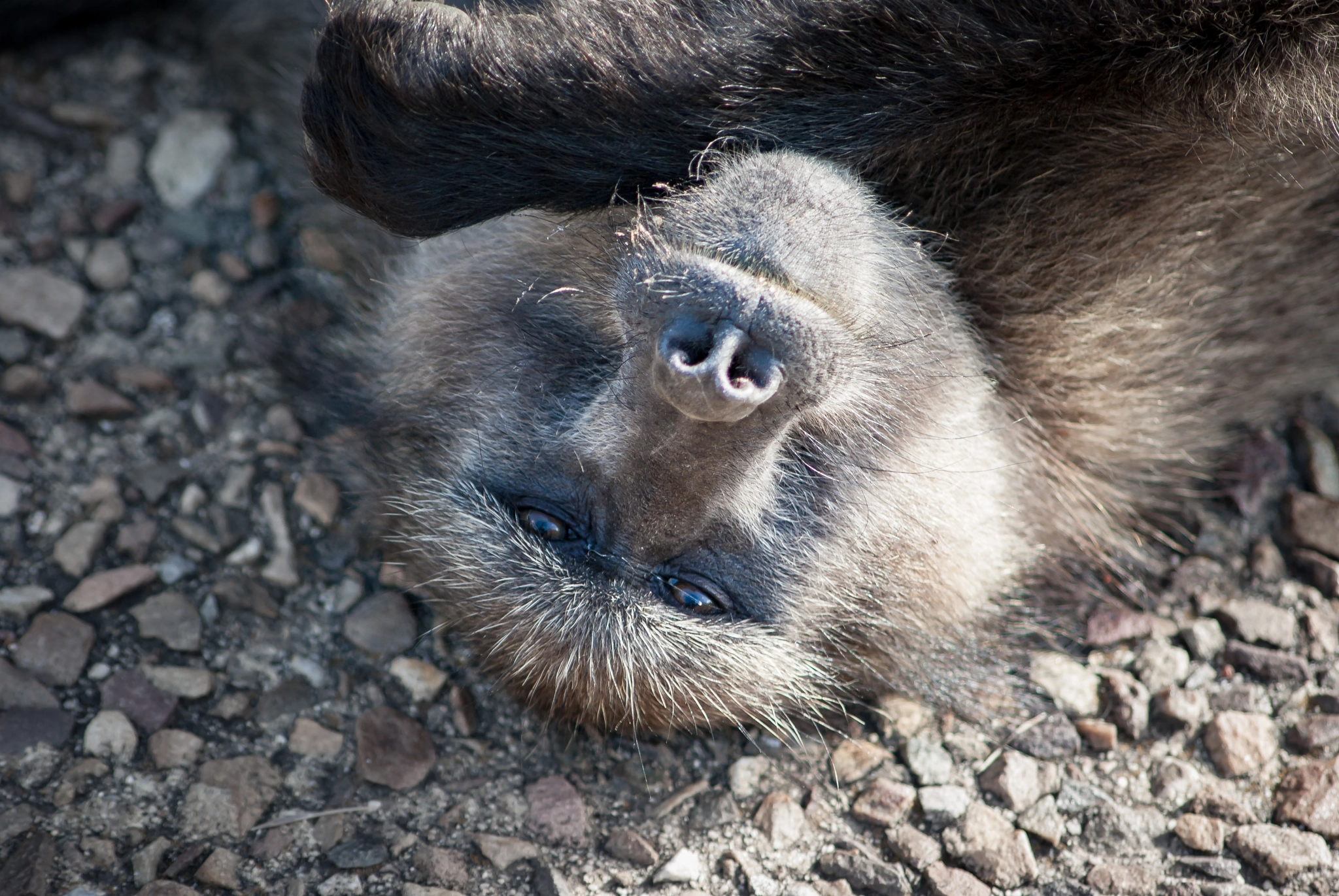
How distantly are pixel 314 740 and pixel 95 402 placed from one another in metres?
1.18

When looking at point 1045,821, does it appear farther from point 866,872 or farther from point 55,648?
point 55,648

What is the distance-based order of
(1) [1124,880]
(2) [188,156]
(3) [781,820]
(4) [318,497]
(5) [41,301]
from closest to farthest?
(1) [1124,880] → (3) [781,820] → (4) [318,497] → (5) [41,301] → (2) [188,156]

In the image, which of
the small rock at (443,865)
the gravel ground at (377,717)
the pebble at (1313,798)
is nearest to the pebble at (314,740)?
the gravel ground at (377,717)

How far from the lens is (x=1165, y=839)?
8.53ft

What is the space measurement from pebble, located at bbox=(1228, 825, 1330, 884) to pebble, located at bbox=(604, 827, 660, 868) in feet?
4.25

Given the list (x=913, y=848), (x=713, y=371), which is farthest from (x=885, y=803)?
(x=713, y=371)

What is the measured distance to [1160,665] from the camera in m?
2.90

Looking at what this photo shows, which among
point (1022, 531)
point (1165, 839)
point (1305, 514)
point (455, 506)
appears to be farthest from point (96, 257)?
point (1305, 514)

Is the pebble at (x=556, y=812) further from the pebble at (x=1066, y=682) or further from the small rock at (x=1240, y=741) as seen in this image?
the small rock at (x=1240, y=741)

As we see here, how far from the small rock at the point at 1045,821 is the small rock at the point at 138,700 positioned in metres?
1.99

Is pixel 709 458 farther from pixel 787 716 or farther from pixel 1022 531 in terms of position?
pixel 1022 531

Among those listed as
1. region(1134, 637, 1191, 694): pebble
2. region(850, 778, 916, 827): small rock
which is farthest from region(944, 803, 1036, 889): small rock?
region(1134, 637, 1191, 694): pebble

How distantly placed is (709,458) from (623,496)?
248mm

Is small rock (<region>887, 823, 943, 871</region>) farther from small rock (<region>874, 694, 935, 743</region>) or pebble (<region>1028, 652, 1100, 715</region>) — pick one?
pebble (<region>1028, 652, 1100, 715</region>)
